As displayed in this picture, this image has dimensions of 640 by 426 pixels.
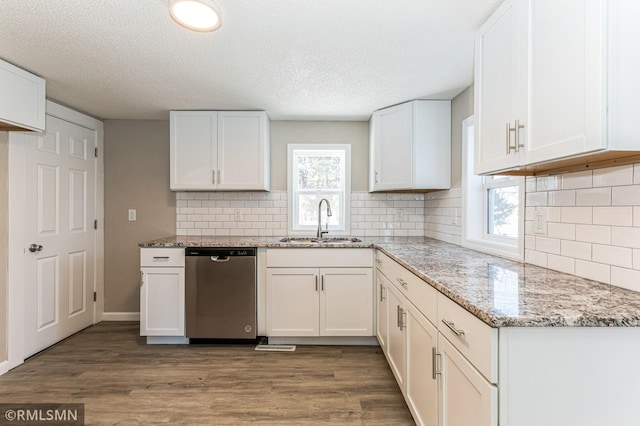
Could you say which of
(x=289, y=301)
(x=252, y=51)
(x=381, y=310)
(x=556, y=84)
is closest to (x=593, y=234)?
(x=556, y=84)

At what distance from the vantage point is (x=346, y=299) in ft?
9.37

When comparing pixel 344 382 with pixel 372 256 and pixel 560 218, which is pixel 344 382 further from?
pixel 560 218

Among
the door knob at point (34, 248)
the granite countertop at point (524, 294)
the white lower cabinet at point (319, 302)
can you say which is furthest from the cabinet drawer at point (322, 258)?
the door knob at point (34, 248)

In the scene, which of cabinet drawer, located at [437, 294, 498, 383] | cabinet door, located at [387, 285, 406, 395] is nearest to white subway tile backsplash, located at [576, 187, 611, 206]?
cabinet drawer, located at [437, 294, 498, 383]

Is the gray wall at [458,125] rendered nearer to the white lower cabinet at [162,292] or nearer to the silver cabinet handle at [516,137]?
the silver cabinet handle at [516,137]

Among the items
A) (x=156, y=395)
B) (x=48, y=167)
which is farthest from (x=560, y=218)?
(x=48, y=167)

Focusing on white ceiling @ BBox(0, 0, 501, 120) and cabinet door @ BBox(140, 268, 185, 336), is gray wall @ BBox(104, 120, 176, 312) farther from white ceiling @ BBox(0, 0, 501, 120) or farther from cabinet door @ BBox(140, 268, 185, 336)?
cabinet door @ BBox(140, 268, 185, 336)

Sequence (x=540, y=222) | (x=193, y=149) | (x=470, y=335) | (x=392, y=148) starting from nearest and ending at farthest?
(x=470, y=335), (x=540, y=222), (x=392, y=148), (x=193, y=149)

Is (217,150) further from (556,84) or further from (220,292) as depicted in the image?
(556,84)

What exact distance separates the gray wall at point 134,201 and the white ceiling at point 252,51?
0.57 meters

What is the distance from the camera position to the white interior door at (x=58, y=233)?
2658 millimetres

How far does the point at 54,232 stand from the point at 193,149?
1417 mm

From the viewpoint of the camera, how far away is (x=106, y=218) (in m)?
3.50

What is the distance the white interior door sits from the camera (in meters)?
2.66
